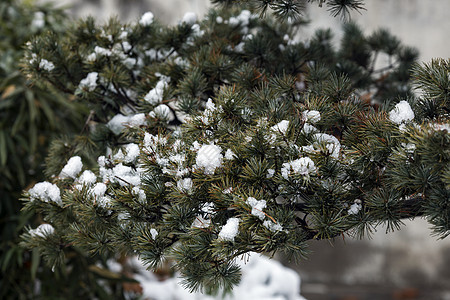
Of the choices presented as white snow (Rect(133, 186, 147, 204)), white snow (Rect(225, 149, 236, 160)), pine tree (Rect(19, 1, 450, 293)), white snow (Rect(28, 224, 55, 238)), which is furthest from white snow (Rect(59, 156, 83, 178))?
white snow (Rect(225, 149, 236, 160))

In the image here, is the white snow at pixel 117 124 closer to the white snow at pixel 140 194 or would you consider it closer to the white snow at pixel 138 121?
the white snow at pixel 138 121

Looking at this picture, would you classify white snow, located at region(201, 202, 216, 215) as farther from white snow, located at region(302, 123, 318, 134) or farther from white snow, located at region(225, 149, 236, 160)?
white snow, located at region(302, 123, 318, 134)

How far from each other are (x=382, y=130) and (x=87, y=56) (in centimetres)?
67

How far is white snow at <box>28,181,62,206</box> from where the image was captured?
0.83m

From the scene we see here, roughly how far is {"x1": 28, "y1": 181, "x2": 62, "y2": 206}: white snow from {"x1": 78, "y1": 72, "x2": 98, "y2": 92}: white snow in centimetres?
23

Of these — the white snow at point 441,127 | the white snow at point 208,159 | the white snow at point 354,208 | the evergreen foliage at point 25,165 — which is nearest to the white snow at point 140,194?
the white snow at point 208,159

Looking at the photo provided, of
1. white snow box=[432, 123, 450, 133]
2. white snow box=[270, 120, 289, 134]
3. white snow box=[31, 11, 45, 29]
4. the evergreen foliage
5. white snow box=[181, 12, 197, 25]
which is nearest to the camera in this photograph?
white snow box=[432, 123, 450, 133]

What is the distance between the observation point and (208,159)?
687 mm

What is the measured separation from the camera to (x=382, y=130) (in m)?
0.65

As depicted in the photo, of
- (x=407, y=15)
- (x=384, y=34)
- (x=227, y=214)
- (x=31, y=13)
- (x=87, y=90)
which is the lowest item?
(x=227, y=214)

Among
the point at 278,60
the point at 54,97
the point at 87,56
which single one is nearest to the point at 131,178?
the point at 87,56

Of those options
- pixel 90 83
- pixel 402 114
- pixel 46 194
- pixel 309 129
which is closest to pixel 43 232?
pixel 46 194

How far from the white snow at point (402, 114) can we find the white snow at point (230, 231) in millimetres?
268

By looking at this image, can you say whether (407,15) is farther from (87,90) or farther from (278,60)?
(87,90)
